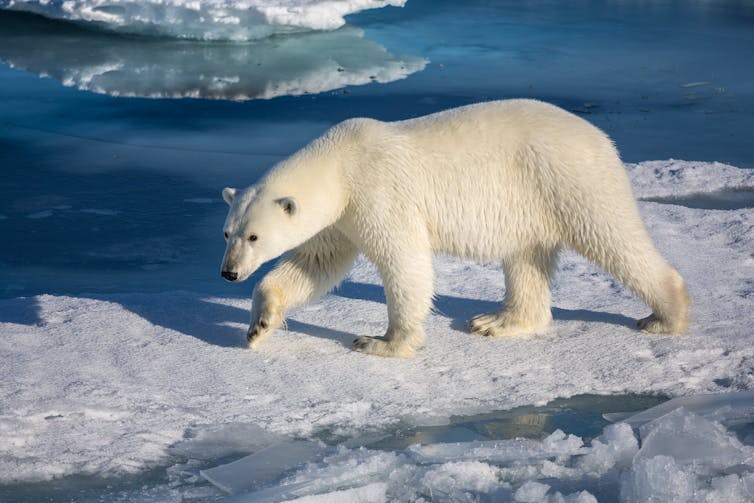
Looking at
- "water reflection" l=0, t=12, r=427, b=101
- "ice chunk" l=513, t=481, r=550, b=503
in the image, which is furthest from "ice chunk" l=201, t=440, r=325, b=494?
"water reflection" l=0, t=12, r=427, b=101

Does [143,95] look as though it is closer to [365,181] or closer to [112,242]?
[112,242]

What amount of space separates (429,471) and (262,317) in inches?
47.3

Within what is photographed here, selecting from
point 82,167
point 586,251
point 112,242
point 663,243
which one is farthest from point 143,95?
point 586,251

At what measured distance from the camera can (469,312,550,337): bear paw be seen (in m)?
4.12

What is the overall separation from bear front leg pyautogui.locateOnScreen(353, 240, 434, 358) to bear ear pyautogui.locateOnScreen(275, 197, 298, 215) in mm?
383

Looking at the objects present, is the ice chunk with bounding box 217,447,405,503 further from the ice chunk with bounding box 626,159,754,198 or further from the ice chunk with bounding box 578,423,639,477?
the ice chunk with bounding box 626,159,754,198

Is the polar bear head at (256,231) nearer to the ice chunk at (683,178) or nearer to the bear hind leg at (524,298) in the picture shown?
the bear hind leg at (524,298)

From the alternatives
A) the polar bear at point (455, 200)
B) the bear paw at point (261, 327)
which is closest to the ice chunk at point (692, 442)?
the polar bear at point (455, 200)

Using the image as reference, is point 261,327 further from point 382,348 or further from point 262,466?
point 262,466

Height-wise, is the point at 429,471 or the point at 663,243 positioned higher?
the point at 663,243

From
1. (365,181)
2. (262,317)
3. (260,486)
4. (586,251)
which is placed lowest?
(260,486)

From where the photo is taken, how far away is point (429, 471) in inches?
115

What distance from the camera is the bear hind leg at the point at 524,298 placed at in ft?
13.4

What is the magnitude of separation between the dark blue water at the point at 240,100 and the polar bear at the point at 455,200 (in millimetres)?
1333
